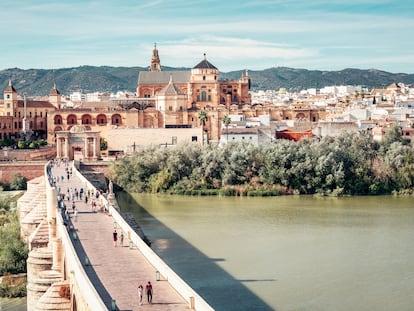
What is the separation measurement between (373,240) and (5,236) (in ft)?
37.0

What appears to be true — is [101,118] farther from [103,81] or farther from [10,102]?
[103,81]

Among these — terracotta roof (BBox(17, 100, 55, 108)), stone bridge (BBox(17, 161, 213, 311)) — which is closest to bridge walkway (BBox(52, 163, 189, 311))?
stone bridge (BBox(17, 161, 213, 311))

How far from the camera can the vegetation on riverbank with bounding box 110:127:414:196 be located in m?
36.4

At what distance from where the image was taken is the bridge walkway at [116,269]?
1236cm

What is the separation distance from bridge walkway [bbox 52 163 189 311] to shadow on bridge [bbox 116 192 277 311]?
1.96m

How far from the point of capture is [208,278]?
60.6 feet

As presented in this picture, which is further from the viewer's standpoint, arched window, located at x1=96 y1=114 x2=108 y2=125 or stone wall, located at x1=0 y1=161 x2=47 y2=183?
arched window, located at x1=96 y1=114 x2=108 y2=125

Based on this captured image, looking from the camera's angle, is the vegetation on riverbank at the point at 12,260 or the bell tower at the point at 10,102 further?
the bell tower at the point at 10,102

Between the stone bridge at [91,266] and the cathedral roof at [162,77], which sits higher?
the cathedral roof at [162,77]

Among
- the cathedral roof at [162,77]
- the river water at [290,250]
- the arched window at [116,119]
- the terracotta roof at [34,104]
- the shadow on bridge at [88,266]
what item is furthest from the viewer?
the cathedral roof at [162,77]

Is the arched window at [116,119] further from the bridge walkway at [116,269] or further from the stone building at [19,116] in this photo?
the bridge walkway at [116,269]

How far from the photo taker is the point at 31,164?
42.0 metres

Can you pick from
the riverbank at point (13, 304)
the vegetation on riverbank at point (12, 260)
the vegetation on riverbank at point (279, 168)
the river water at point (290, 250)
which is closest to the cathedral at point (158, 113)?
the vegetation on riverbank at point (279, 168)

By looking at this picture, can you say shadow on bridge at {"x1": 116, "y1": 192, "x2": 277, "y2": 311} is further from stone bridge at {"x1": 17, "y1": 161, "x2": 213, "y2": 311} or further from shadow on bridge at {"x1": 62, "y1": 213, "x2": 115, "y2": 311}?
shadow on bridge at {"x1": 62, "y1": 213, "x2": 115, "y2": 311}
